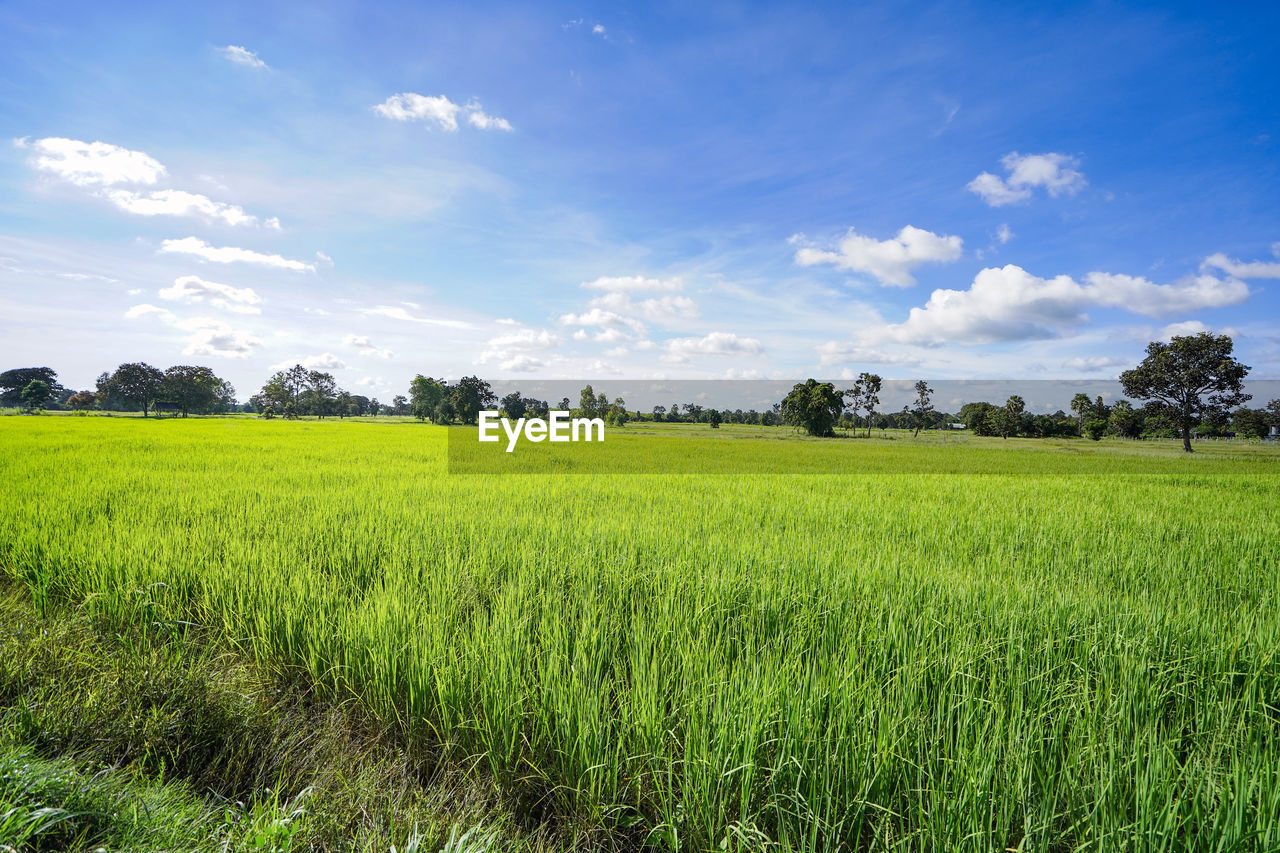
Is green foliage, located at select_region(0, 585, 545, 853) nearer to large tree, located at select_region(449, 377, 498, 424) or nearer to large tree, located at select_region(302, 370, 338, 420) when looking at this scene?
large tree, located at select_region(449, 377, 498, 424)

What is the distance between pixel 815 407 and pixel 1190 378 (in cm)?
3420

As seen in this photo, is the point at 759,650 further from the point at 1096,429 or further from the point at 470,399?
the point at 1096,429

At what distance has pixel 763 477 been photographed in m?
12.6

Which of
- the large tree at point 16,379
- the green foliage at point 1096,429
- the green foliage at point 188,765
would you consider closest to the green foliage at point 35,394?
the large tree at point 16,379

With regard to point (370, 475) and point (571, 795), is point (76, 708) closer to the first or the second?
point (571, 795)

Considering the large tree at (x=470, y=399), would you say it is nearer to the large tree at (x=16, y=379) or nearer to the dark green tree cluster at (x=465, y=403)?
the dark green tree cluster at (x=465, y=403)

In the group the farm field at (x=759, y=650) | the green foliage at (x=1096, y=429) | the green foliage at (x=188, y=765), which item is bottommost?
the green foliage at (x=188, y=765)

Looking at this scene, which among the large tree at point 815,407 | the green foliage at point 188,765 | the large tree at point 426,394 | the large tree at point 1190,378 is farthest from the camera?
the large tree at point 426,394

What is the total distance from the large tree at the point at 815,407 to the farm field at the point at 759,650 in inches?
2472

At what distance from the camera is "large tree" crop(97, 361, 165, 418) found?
79812 mm

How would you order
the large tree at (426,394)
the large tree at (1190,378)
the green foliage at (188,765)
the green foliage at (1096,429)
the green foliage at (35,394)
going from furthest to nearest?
the large tree at (426,394) → the green foliage at (35,394) → the green foliage at (1096,429) → the large tree at (1190,378) → the green foliage at (188,765)

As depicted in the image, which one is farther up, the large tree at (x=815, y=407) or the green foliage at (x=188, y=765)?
the large tree at (x=815, y=407)

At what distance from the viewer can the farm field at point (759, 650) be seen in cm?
175

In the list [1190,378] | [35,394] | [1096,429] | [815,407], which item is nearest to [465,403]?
[815,407]
